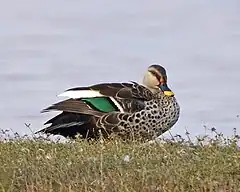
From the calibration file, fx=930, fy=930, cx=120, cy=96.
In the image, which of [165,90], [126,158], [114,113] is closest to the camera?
[126,158]

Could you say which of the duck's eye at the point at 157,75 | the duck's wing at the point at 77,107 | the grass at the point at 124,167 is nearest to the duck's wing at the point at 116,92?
the duck's wing at the point at 77,107

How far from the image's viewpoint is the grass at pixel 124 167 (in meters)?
6.10

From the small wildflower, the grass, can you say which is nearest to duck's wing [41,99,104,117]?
the grass

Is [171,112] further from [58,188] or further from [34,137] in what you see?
[58,188]

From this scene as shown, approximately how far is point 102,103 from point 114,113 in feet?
0.66

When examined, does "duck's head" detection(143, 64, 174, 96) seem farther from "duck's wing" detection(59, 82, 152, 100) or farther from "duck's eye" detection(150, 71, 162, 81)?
"duck's wing" detection(59, 82, 152, 100)

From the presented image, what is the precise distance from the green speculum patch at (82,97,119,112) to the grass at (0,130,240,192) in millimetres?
1765

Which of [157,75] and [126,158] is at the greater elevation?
[157,75]

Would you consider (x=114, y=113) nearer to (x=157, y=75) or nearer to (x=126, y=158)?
(x=157, y=75)

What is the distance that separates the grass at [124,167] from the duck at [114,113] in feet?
5.17

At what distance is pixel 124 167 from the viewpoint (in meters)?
6.56

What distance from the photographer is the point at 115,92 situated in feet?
30.9

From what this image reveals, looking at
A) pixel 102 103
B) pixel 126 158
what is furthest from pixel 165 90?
pixel 126 158

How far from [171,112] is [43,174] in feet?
10.8
